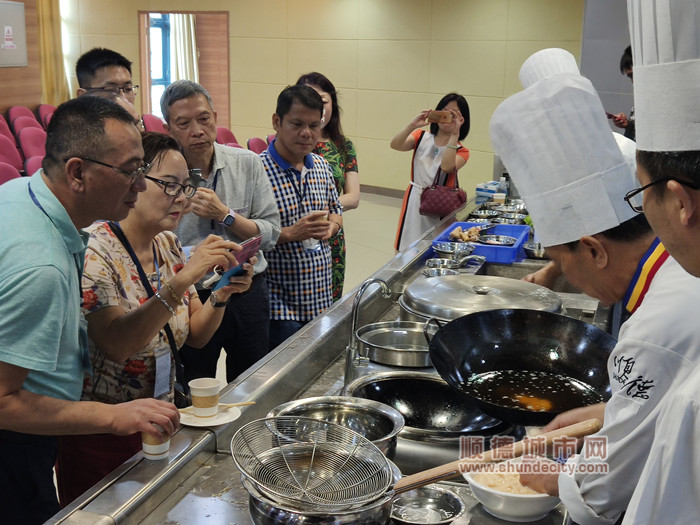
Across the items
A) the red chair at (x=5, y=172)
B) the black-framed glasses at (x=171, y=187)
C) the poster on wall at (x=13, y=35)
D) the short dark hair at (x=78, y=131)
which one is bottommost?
the red chair at (x=5, y=172)

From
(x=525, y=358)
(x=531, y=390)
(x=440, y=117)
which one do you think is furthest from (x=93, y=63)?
(x=531, y=390)

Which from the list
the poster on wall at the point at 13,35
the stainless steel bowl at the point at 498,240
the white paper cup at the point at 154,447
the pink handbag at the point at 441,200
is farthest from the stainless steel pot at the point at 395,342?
the poster on wall at the point at 13,35

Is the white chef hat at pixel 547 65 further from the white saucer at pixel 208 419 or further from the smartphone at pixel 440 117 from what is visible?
the smartphone at pixel 440 117

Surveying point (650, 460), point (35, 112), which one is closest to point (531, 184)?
point (650, 460)

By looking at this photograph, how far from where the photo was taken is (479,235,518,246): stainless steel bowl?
341 cm

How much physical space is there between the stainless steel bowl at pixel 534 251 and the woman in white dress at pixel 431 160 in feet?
3.69

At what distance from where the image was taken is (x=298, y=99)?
2.93 m

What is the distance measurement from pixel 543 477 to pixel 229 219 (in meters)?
1.50

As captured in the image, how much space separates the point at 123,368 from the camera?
177 centimetres

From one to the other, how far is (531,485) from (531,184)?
2.01 feet

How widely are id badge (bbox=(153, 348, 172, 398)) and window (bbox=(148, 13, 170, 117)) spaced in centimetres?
1122

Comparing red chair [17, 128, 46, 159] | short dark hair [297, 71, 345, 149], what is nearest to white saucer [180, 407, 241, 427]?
short dark hair [297, 71, 345, 149]

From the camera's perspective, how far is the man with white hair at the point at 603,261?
3.55 feet

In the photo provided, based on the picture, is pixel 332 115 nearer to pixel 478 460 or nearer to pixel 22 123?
pixel 478 460
